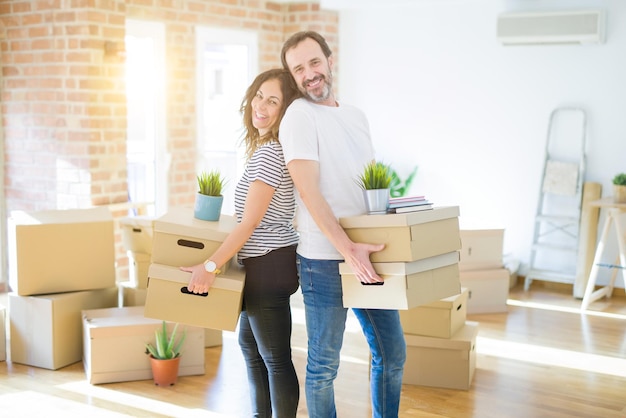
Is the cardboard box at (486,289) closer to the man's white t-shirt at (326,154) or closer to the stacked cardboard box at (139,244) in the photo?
the stacked cardboard box at (139,244)

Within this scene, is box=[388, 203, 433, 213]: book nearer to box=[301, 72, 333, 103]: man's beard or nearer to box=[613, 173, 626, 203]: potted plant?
box=[301, 72, 333, 103]: man's beard

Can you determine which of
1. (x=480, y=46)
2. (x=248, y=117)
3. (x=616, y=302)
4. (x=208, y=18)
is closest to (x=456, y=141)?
(x=480, y=46)

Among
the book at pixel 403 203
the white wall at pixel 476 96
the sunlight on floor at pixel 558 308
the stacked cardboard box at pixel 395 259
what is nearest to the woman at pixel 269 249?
the stacked cardboard box at pixel 395 259

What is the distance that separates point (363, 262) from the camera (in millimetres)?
2609

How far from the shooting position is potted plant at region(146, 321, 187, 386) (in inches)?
160

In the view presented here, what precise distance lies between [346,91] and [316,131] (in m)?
4.88

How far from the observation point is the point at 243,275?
2820mm

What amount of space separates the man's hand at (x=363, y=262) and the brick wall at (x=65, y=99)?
3.51 meters

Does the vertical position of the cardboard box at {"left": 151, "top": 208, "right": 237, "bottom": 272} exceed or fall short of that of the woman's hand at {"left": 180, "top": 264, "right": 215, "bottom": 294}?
it exceeds it

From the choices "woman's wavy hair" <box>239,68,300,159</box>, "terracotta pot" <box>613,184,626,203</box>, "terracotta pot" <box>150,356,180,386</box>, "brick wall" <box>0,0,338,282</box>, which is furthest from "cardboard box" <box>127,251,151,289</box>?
"terracotta pot" <box>613,184,626,203</box>

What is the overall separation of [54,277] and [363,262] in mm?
2313

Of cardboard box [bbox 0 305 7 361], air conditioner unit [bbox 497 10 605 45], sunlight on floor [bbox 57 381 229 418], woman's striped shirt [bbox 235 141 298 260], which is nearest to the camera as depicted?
woman's striped shirt [bbox 235 141 298 260]

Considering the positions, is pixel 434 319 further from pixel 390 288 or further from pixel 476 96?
pixel 476 96

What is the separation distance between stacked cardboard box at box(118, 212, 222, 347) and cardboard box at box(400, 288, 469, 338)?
1.18 m
